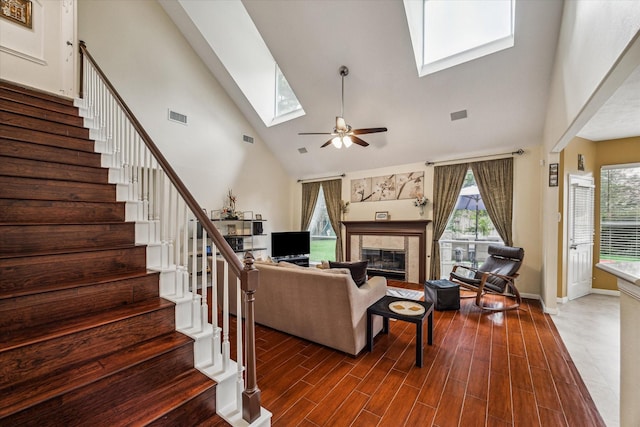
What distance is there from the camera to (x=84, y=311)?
1.64 m

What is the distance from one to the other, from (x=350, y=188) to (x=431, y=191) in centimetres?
201

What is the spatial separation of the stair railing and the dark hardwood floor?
56 centimetres

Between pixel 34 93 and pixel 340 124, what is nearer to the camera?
pixel 34 93

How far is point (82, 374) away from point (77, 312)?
46 cm

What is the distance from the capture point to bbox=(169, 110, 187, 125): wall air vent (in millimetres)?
5000

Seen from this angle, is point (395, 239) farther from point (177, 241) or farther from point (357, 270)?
point (177, 241)

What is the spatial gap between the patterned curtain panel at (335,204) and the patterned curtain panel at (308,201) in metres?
0.33

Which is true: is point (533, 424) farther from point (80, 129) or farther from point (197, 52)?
point (197, 52)

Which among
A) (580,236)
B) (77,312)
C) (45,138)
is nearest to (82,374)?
(77,312)

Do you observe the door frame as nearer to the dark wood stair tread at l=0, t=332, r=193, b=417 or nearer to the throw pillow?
the throw pillow

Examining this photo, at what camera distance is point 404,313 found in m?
2.60

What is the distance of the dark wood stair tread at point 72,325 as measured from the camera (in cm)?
130

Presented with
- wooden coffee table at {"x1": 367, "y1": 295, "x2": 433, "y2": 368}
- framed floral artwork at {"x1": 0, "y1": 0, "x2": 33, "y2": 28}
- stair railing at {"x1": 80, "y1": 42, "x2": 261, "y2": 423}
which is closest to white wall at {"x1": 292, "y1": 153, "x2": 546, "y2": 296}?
wooden coffee table at {"x1": 367, "y1": 295, "x2": 433, "y2": 368}

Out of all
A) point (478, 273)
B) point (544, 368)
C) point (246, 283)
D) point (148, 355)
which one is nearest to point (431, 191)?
point (478, 273)
